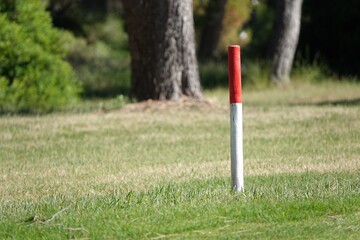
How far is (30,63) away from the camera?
1677cm

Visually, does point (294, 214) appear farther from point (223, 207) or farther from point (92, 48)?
point (92, 48)

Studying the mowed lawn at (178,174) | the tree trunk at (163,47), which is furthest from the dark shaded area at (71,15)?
the mowed lawn at (178,174)

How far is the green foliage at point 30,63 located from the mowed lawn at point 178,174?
1210mm

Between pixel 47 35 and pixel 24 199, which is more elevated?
pixel 47 35

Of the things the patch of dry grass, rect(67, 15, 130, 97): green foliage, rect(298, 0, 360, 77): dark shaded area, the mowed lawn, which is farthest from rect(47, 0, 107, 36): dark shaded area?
the mowed lawn

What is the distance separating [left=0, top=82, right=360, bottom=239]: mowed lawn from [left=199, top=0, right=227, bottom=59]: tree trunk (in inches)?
681

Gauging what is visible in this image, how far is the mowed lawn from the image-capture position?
7.44 m

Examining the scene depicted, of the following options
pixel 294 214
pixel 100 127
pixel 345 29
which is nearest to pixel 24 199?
pixel 294 214

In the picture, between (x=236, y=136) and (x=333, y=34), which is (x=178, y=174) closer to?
(x=236, y=136)

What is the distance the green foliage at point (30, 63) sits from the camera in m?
16.5

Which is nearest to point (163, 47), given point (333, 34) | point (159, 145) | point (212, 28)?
point (159, 145)

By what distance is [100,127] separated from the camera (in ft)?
46.6

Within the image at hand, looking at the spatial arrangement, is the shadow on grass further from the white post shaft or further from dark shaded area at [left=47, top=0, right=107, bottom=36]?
the white post shaft

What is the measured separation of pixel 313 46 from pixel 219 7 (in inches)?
300
